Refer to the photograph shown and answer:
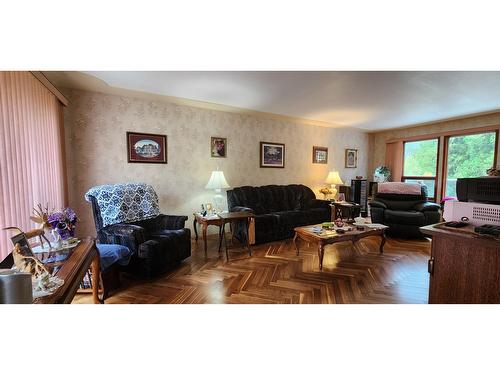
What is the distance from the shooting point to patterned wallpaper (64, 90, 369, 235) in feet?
9.79

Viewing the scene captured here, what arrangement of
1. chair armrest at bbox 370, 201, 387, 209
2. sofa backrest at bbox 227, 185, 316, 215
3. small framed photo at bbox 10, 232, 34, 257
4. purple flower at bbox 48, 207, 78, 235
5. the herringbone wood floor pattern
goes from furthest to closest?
chair armrest at bbox 370, 201, 387, 209 → sofa backrest at bbox 227, 185, 316, 215 → the herringbone wood floor pattern → purple flower at bbox 48, 207, 78, 235 → small framed photo at bbox 10, 232, 34, 257

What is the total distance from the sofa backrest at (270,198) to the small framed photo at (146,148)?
132 cm

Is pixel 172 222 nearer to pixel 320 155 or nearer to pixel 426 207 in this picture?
pixel 320 155

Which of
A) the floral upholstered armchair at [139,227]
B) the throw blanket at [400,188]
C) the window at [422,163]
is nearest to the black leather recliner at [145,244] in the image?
the floral upholstered armchair at [139,227]

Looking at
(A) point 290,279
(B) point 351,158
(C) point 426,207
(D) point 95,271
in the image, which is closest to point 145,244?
(D) point 95,271

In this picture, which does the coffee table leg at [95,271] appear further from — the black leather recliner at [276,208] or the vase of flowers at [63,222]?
the black leather recliner at [276,208]

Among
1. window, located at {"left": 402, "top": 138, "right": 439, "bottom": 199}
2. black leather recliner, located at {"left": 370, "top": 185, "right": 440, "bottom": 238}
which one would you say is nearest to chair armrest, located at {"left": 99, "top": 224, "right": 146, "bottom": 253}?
black leather recliner, located at {"left": 370, "top": 185, "right": 440, "bottom": 238}

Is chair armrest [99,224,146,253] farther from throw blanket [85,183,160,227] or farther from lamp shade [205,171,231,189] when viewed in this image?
lamp shade [205,171,231,189]

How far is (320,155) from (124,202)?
4.44 meters

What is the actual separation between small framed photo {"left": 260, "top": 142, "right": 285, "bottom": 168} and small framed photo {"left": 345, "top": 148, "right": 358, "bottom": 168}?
2230 millimetres

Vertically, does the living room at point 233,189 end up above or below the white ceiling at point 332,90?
below

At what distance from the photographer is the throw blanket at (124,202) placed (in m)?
2.56

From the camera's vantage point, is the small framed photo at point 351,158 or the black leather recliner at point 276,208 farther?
the small framed photo at point 351,158
